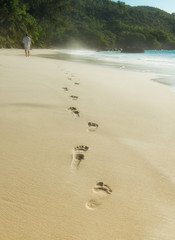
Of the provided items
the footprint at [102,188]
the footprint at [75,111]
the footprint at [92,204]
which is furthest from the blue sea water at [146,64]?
the footprint at [92,204]

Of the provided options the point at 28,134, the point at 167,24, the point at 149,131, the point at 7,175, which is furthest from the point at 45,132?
the point at 167,24

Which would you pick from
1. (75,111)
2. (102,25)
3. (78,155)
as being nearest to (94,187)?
(78,155)

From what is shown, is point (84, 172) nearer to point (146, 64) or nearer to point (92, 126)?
point (92, 126)

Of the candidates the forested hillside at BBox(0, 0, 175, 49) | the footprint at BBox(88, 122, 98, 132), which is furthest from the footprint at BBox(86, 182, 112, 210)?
the forested hillside at BBox(0, 0, 175, 49)

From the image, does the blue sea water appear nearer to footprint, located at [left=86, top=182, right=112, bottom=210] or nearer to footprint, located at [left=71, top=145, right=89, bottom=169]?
footprint, located at [left=71, top=145, right=89, bottom=169]

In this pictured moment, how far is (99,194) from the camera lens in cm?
134

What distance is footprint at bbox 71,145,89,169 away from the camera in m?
1.66

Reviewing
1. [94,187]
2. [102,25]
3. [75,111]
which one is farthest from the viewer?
[102,25]

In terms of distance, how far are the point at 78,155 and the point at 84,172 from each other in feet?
0.88

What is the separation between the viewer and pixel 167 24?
354 ft

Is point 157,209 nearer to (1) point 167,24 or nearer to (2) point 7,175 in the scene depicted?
(2) point 7,175

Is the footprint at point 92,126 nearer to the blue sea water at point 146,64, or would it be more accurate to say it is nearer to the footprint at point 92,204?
the footprint at point 92,204

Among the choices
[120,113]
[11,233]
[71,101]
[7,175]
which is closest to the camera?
[11,233]

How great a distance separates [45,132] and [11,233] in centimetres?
119
